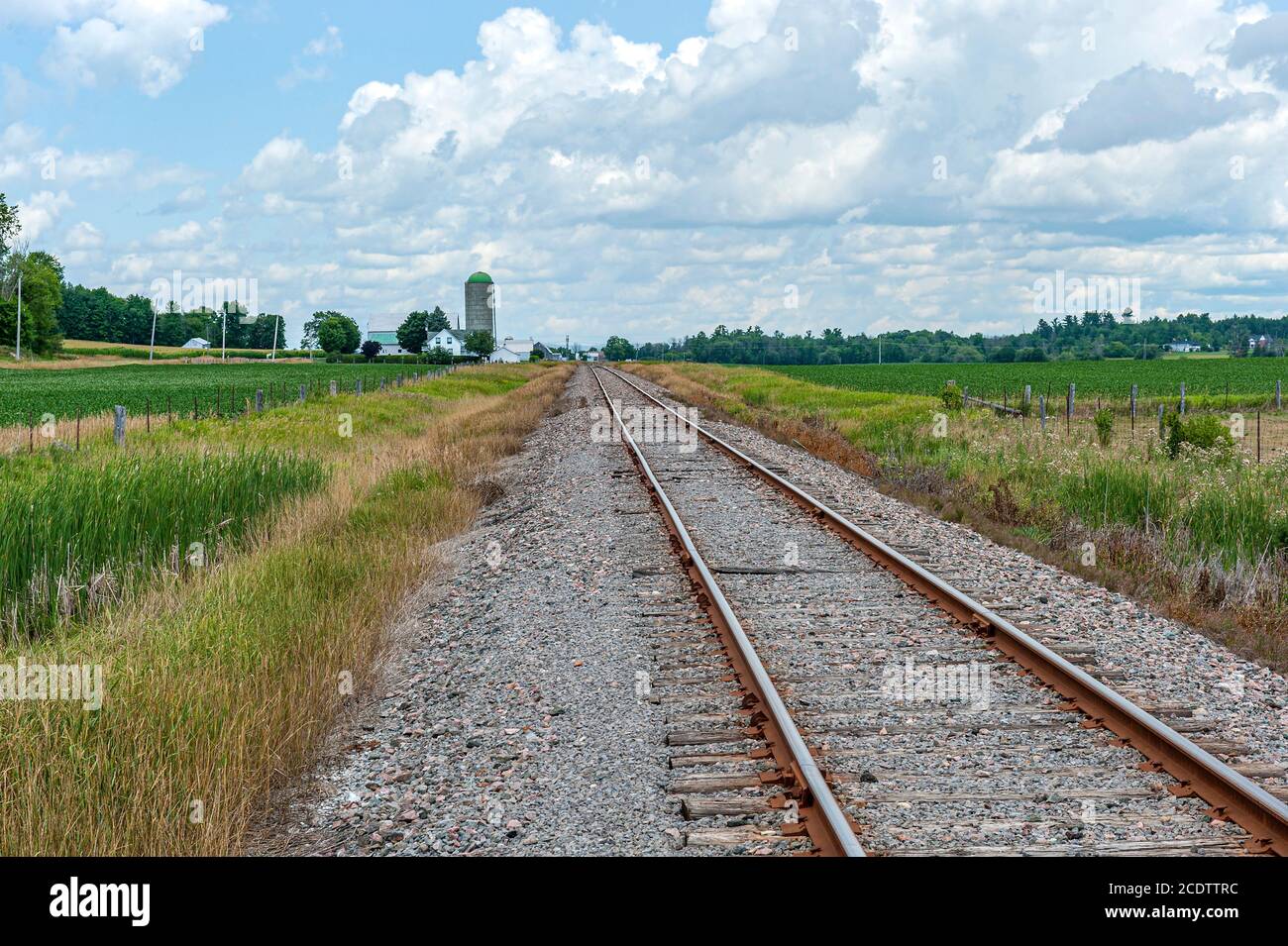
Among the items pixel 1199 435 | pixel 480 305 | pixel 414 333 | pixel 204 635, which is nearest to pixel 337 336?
pixel 414 333

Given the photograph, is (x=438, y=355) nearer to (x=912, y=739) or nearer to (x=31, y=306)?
(x=31, y=306)

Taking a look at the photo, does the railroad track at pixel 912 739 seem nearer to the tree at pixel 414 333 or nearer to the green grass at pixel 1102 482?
the green grass at pixel 1102 482

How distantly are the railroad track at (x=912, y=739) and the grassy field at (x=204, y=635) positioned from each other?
6.92 feet

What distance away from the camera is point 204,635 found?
6613mm

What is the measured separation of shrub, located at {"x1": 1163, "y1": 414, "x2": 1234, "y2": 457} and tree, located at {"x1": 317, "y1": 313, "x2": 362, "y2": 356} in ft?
478

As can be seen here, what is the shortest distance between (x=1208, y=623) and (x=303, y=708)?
21.5 ft

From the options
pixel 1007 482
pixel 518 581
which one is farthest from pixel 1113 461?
pixel 518 581

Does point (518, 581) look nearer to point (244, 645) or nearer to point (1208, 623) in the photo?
Result: point (244, 645)

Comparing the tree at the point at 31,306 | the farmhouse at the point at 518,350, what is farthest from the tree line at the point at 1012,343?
the tree at the point at 31,306

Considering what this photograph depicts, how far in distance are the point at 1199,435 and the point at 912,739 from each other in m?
15.4

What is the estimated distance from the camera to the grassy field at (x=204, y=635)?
14.8ft

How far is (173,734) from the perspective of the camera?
16.4 ft

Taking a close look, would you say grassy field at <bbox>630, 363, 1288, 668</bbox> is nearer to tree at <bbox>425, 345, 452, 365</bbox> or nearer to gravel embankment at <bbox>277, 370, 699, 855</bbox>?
gravel embankment at <bbox>277, 370, 699, 855</bbox>

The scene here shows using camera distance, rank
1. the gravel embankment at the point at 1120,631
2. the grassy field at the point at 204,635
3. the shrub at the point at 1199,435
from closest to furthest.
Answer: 1. the grassy field at the point at 204,635
2. the gravel embankment at the point at 1120,631
3. the shrub at the point at 1199,435
